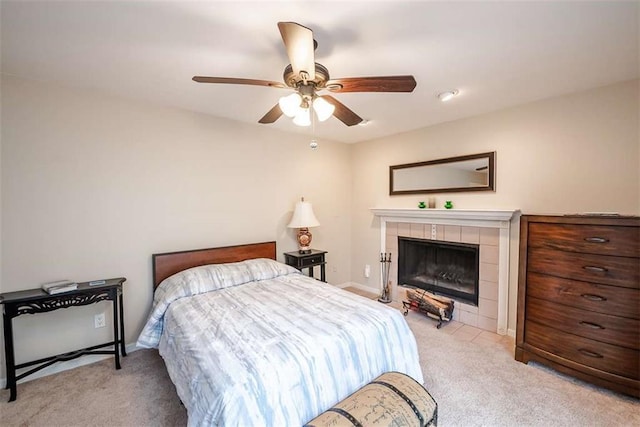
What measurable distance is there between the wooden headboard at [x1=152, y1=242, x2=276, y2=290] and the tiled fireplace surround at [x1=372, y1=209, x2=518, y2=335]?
1.94m

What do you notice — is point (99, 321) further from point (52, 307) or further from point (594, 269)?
point (594, 269)

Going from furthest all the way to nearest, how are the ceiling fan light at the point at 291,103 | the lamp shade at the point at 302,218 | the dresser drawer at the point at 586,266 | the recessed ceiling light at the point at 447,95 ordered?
the lamp shade at the point at 302,218 < the recessed ceiling light at the point at 447,95 < the dresser drawer at the point at 586,266 < the ceiling fan light at the point at 291,103

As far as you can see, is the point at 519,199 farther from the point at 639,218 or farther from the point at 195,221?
the point at 195,221

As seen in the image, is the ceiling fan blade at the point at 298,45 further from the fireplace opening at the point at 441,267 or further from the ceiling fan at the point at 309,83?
the fireplace opening at the point at 441,267

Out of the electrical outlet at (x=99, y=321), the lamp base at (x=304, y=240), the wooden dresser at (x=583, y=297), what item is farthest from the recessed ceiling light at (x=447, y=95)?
the electrical outlet at (x=99, y=321)

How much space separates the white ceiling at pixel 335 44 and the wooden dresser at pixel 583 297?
1.17m

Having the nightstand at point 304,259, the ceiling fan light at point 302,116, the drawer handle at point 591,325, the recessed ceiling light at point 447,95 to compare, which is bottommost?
the drawer handle at point 591,325

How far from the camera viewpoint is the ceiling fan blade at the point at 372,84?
1541mm

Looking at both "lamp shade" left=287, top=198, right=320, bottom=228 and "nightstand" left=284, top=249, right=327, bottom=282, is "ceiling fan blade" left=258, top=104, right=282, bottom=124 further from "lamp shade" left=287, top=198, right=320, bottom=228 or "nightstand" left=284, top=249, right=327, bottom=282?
"nightstand" left=284, top=249, right=327, bottom=282

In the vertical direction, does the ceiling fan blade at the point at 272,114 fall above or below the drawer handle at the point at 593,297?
above

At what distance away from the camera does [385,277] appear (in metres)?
3.99

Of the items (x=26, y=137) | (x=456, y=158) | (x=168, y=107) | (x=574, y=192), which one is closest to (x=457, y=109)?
(x=456, y=158)

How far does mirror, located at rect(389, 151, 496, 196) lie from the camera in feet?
9.89

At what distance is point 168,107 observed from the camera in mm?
2781
